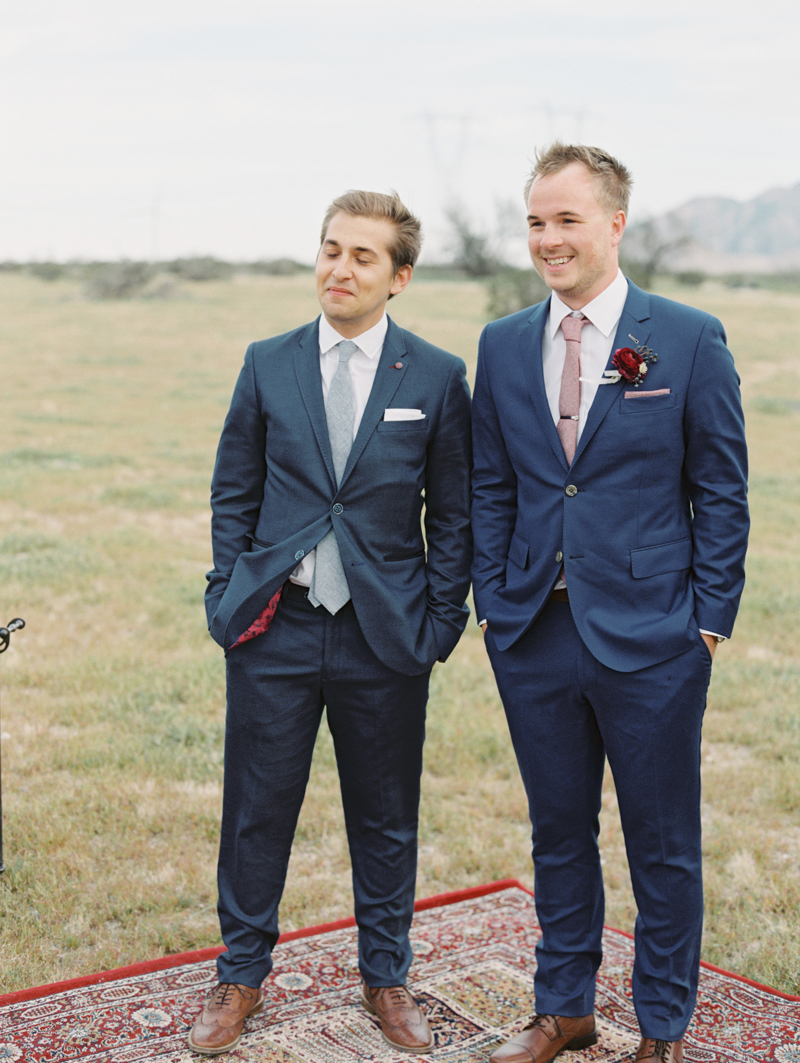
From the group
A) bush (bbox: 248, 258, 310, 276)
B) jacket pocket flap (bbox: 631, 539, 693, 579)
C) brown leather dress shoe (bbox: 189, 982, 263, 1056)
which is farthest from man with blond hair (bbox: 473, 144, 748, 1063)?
bush (bbox: 248, 258, 310, 276)

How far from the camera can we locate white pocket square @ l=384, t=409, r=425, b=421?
9.87 feet

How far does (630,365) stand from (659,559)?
0.52 metres

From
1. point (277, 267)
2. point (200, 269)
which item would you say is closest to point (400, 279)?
point (200, 269)

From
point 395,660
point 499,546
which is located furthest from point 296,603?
point 499,546

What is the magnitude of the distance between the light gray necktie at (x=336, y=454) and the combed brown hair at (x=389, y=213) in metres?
0.29

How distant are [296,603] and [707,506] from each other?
1.16 metres

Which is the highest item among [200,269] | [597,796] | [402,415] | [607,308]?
[200,269]

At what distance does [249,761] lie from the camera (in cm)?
313

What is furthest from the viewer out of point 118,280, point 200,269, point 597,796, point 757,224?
point 757,224

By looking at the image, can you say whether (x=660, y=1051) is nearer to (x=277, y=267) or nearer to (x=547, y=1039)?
(x=547, y=1039)

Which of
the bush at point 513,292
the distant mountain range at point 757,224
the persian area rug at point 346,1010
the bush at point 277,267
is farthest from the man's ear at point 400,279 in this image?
the distant mountain range at point 757,224

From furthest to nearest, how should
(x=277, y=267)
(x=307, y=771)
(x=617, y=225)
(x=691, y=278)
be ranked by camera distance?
(x=277, y=267)
(x=691, y=278)
(x=307, y=771)
(x=617, y=225)

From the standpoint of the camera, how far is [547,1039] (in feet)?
10.0

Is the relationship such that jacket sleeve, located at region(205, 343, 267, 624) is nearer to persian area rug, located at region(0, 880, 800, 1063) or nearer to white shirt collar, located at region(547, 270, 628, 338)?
white shirt collar, located at region(547, 270, 628, 338)
